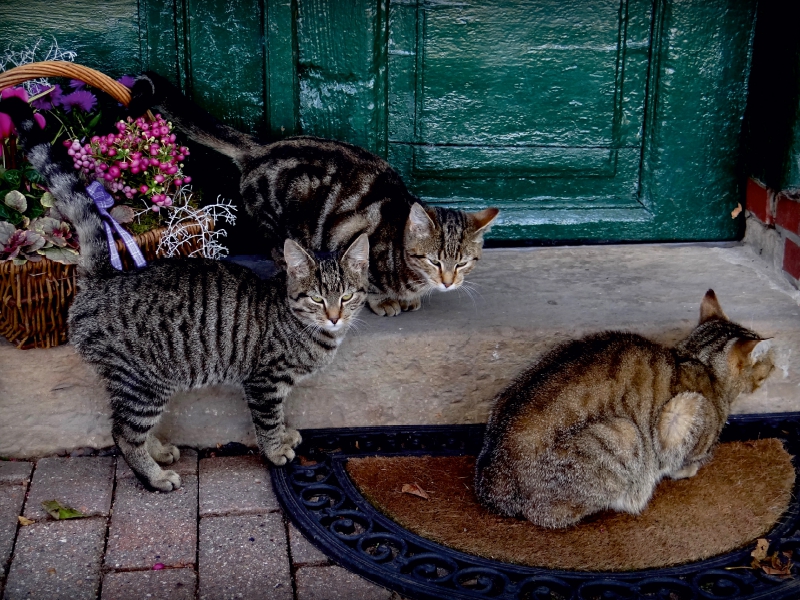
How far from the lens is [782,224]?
4234mm

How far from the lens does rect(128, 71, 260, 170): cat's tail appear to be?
3857mm

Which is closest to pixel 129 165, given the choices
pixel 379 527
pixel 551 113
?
pixel 379 527

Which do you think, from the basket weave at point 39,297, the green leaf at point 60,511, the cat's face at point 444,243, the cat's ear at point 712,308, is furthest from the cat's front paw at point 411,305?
the green leaf at point 60,511

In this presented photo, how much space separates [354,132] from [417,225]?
0.74 meters

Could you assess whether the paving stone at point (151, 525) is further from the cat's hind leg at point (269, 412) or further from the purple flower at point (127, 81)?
the purple flower at point (127, 81)

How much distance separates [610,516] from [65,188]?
232cm

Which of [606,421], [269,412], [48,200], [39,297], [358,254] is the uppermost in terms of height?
[48,200]

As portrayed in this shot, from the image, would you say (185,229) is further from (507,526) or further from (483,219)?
(507,526)

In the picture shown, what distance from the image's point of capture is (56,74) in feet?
11.0

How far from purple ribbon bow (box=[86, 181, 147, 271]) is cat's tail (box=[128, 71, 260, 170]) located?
482 millimetres

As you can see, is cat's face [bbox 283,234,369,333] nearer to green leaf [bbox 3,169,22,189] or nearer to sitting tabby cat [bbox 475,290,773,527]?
sitting tabby cat [bbox 475,290,773,527]

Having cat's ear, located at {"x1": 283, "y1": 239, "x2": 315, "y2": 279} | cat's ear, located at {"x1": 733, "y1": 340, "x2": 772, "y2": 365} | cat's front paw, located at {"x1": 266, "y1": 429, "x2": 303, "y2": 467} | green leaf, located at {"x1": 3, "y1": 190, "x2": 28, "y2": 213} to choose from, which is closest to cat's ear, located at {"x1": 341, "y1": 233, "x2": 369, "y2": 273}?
cat's ear, located at {"x1": 283, "y1": 239, "x2": 315, "y2": 279}

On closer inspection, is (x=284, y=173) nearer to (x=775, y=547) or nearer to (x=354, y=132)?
(x=354, y=132)

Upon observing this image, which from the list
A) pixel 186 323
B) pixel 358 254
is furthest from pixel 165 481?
pixel 358 254
